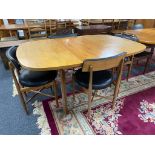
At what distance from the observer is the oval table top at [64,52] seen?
1.18 m

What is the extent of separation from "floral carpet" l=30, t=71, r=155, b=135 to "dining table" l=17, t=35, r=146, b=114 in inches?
7.4

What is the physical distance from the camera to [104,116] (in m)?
1.67

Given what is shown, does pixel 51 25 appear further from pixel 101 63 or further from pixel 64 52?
pixel 101 63

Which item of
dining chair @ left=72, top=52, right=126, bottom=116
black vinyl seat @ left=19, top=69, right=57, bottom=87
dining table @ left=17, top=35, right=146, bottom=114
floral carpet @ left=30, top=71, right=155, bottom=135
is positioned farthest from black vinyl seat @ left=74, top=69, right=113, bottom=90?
floral carpet @ left=30, top=71, right=155, bottom=135

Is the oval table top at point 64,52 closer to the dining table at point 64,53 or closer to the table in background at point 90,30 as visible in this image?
the dining table at point 64,53

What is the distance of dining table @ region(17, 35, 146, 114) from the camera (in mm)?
1175

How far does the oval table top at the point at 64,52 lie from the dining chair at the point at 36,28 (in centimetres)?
182

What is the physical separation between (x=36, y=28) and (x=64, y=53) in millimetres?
2400

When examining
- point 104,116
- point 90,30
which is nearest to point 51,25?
point 90,30

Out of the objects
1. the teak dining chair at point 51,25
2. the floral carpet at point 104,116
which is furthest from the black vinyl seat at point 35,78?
the teak dining chair at point 51,25

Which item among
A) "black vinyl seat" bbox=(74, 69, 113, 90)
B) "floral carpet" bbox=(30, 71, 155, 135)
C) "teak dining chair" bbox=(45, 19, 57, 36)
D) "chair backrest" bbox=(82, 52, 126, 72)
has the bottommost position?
"floral carpet" bbox=(30, 71, 155, 135)

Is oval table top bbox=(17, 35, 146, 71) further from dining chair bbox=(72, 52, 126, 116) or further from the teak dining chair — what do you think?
the teak dining chair
